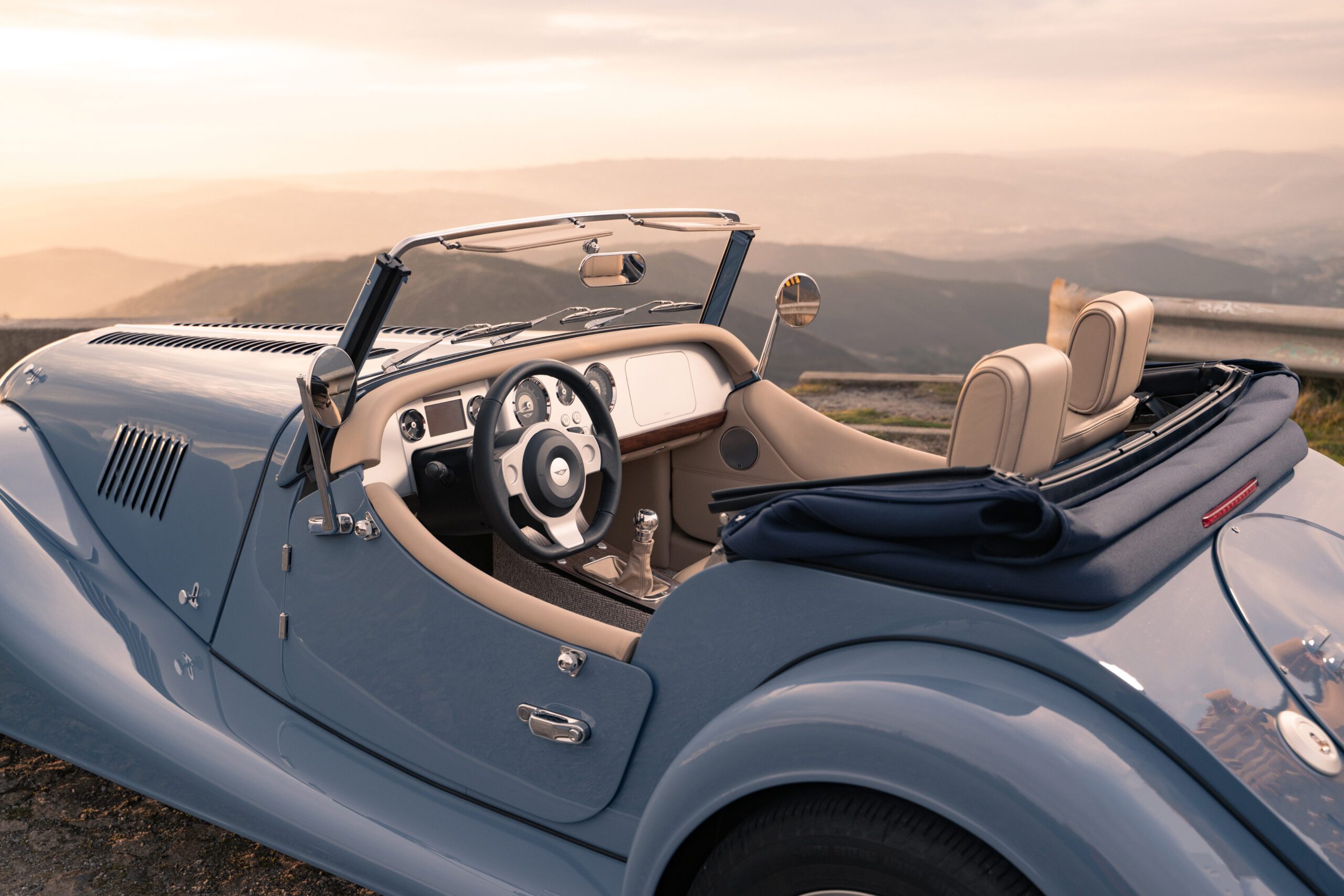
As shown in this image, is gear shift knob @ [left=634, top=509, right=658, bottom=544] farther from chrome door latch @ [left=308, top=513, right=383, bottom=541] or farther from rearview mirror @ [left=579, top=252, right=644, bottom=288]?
chrome door latch @ [left=308, top=513, right=383, bottom=541]

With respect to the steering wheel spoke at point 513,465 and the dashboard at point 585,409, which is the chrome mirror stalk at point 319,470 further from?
the steering wheel spoke at point 513,465

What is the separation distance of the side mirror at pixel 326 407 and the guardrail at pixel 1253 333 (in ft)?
19.4

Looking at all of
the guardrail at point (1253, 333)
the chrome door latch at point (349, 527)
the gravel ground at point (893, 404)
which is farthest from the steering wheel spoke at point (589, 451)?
the guardrail at point (1253, 333)

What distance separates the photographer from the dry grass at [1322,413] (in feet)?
20.9

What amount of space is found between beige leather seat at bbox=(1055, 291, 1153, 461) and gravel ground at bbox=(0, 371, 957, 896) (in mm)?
2098

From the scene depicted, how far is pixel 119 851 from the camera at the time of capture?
256 cm

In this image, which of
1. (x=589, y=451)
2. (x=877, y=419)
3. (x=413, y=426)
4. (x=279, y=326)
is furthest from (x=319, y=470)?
(x=877, y=419)

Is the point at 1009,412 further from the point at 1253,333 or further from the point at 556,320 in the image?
the point at 1253,333

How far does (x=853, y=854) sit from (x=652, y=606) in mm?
1647

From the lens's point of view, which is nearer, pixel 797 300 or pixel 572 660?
pixel 572 660

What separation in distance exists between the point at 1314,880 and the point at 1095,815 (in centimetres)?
31

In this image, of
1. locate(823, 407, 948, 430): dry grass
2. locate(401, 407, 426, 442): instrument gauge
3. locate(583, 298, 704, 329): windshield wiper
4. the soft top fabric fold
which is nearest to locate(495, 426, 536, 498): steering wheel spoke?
locate(401, 407, 426, 442): instrument gauge

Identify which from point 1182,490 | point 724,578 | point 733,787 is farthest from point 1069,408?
point 733,787

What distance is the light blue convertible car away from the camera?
1.33 meters
